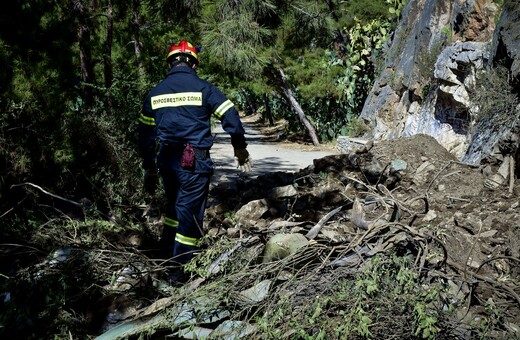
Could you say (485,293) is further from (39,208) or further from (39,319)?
(39,208)

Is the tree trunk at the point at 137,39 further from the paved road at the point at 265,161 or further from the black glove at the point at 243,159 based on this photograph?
the black glove at the point at 243,159

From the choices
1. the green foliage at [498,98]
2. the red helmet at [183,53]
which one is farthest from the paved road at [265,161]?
the red helmet at [183,53]

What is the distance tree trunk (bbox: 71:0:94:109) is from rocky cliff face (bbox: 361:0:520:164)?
490 centimetres

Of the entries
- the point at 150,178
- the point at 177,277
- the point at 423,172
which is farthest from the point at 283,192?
the point at 177,277

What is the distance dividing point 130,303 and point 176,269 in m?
0.67

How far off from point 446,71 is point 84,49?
19.6 ft

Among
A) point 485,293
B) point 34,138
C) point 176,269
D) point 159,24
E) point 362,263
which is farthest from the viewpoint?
point 159,24

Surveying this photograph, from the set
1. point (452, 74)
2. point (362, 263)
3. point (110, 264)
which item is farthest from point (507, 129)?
point (110, 264)

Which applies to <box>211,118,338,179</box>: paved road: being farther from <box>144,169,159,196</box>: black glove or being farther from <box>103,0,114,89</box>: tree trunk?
<box>144,169,159,196</box>: black glove

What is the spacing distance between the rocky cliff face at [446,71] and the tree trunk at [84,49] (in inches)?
193

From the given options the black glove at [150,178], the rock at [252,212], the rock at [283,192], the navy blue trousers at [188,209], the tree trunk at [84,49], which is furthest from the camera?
the tree trunk at [84,49]

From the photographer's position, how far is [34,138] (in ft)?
19.5

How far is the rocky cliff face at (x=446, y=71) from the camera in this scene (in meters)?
6.78

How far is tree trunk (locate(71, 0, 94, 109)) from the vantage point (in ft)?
21.9
